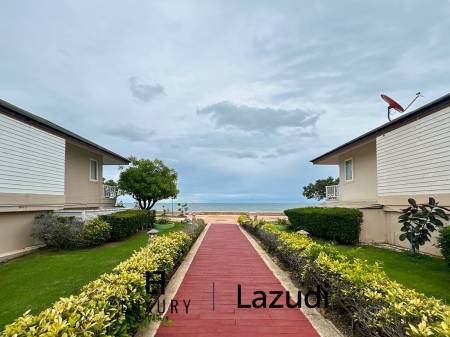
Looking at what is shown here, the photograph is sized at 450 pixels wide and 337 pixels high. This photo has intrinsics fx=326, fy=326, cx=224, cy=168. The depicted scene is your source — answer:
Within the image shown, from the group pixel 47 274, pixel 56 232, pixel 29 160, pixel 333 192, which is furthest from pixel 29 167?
pixel 333 192

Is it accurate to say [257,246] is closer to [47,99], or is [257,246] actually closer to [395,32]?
[395,32]

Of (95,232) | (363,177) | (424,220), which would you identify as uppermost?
(363,177)

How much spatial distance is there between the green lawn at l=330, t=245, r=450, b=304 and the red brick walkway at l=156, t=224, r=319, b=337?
1.85m

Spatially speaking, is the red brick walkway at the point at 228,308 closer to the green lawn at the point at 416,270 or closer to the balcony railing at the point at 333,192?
the green lawn at the point at 416,270

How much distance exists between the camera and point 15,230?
10891 mm

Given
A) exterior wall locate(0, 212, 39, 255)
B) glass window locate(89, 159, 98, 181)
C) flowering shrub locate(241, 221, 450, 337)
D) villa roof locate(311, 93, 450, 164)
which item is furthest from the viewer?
glass window locate(89, 159, 98, 181)

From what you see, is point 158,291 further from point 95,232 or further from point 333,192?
point 333,192

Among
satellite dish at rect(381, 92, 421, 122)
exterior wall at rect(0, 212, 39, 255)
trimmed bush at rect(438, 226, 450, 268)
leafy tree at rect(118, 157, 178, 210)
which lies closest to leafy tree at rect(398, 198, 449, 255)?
trimmed bush at rect(438, 226, 450, 268)

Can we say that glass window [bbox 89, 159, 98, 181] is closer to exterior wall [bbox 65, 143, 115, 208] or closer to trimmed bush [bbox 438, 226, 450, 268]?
exterior wall [bbox 65, 143, 115, 208]

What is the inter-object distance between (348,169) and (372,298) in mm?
16365

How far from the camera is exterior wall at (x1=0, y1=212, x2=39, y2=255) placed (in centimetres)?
1034

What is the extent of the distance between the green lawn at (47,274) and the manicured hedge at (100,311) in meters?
2.18

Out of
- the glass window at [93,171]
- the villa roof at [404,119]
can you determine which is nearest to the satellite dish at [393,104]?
the villa roof at [404,119]

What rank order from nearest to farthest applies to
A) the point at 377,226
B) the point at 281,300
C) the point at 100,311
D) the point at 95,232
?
the point at 100,311, the point at 281,300, the point at 95,232, the point at 377,226
